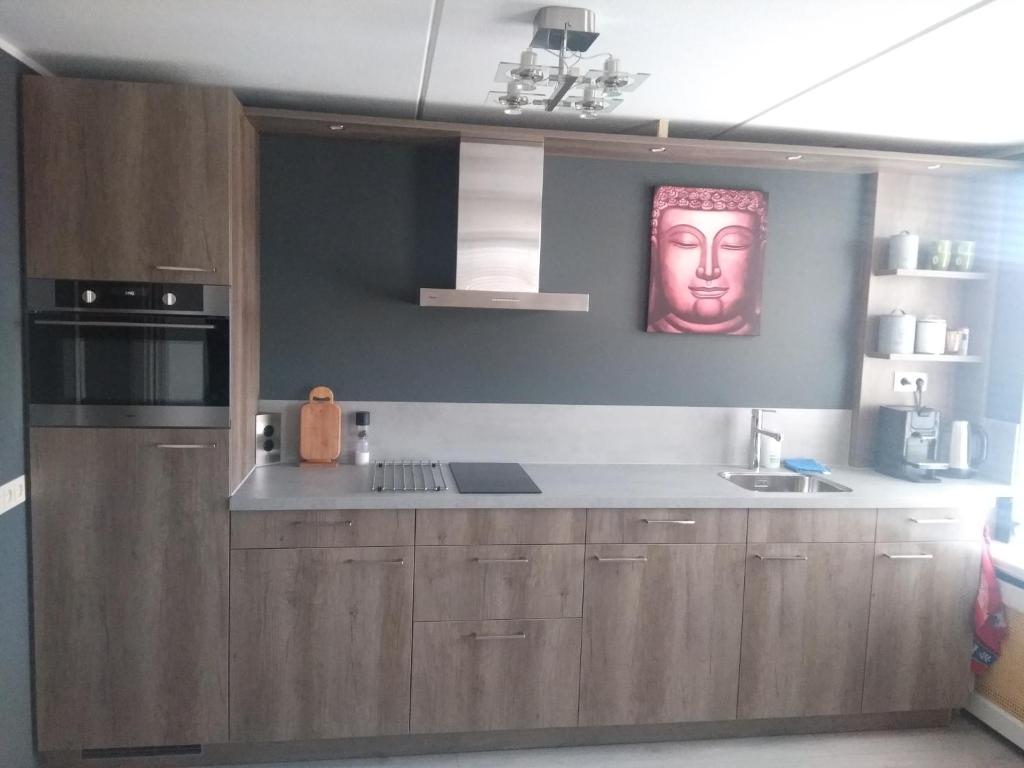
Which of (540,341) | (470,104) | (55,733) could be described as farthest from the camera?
(540,341)

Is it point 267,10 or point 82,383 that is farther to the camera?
point 82,383

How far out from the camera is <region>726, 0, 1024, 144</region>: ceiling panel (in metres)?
2.00

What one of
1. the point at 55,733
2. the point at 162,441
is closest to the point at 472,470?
the point at 162,441

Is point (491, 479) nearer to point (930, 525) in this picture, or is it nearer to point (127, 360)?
point (127, 360)

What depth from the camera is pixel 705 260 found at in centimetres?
332

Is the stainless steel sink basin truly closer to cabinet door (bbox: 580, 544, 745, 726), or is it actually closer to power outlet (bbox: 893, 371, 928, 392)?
cabinet door (bbox: 580, 544, 745, 726)

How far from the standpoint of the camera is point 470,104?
2818 mm

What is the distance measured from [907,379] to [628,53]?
84.4 inches

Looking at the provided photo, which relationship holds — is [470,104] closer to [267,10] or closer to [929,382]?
[267,10]

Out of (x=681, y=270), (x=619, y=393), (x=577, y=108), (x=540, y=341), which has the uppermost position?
(x=577, y=108)

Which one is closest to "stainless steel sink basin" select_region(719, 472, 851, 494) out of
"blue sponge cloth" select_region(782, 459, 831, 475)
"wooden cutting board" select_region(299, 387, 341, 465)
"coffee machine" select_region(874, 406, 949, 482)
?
"blue sponge cloth" select_region(782, 459, 831, 475)

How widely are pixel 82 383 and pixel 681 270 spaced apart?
2344 mm

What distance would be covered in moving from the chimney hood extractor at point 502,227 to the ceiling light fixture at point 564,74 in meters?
0.74

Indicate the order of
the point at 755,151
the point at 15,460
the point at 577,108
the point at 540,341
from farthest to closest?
the point at 540,341
the point at 755,151
the point at 15,460
the point at 577,108
